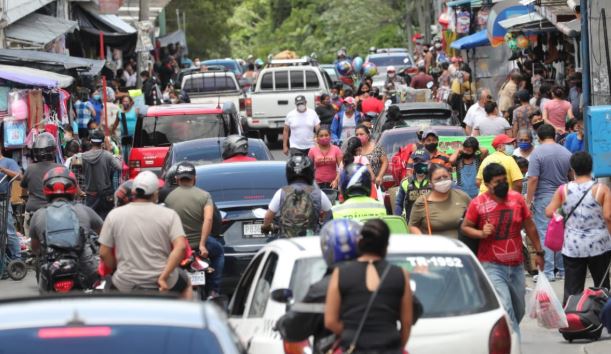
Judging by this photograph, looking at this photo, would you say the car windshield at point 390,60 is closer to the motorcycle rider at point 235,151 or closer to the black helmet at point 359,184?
the motorcycle rider at point 235,151

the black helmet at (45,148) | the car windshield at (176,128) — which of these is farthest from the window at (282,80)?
the black helmet at (45,148)

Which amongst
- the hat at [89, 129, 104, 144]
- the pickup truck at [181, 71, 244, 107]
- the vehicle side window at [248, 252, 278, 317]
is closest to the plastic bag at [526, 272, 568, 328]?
the vehicle side window at [248, 252, 278, 317]

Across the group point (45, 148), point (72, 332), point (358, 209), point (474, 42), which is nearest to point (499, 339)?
point (72, 332)

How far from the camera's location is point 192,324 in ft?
19.1

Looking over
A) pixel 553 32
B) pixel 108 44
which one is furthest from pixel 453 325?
pixel 108 44

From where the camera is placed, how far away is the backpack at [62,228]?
→ 38.3 ft

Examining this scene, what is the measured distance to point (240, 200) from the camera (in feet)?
45.1

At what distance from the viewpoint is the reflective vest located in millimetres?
11836

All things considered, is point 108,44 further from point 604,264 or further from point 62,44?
point 604,264

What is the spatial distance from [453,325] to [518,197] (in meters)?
2.98

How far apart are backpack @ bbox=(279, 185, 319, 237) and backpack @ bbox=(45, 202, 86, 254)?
1.71 meters

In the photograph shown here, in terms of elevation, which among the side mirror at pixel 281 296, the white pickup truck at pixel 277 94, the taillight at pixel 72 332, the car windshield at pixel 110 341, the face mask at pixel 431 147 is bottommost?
the side mirror at pixel 281 296

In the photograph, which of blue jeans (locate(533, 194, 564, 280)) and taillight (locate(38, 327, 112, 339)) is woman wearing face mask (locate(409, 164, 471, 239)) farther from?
taillight (locate(38, 327, 112, 339))

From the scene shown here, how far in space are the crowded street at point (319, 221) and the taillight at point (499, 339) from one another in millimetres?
13
